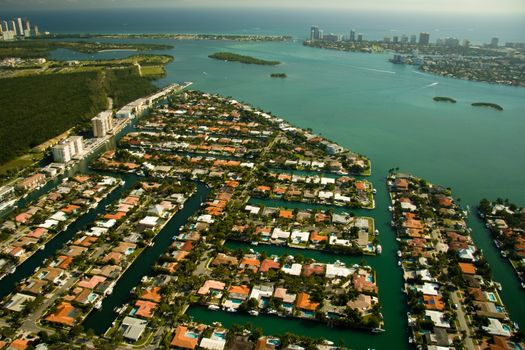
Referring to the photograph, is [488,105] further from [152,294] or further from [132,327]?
[132,327]

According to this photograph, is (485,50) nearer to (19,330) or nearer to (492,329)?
(492,329)

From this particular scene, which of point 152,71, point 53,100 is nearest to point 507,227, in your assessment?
point 53,100

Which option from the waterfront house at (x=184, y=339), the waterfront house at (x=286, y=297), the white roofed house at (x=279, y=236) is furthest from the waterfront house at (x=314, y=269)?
the waterfront house at (x=184, y=339)

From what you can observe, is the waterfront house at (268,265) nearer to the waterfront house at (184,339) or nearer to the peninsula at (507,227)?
the waterfront house at (184,339)

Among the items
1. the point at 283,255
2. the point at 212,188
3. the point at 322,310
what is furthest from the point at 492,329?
the point at 212,188

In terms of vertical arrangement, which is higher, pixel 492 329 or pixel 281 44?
pixel 281 44

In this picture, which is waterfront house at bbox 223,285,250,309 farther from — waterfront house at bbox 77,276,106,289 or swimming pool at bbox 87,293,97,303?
waterfront house at bbox 77,276,106,289
